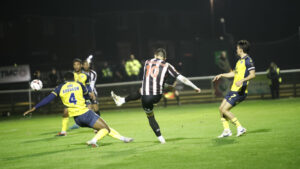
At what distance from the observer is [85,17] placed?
203ft

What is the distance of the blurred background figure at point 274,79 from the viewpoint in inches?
986

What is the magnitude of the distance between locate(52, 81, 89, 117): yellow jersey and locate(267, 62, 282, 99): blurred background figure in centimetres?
1686

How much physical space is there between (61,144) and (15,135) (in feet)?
13.8

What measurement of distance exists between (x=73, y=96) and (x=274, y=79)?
17.0 meters

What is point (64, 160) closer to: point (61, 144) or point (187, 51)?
point (61, 144)

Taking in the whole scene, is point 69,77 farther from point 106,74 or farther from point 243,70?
point 106,74

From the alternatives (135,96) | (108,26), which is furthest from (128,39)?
(135,96)

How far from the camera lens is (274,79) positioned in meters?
25.1

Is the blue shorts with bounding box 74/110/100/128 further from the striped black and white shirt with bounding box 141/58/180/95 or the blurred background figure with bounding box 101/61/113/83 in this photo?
the blurred background figure with bounding box 101/61/113/83

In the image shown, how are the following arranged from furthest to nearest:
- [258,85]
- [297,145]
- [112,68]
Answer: [112,68] → [258,85] → [297,145]

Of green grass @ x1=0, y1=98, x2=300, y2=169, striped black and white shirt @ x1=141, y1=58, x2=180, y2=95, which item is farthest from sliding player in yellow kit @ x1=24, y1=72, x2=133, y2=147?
striped black and white shirt @ x1=141, y1=58, x2=180, y2=95

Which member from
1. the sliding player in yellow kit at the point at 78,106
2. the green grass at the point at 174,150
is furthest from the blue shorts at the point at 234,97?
the sliding player in yellow kit at the point at 78,106

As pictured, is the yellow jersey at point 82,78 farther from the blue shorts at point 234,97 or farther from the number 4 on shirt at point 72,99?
the blue shorts at point 234,97

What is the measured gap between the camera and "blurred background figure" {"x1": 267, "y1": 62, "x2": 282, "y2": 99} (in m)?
25.0
